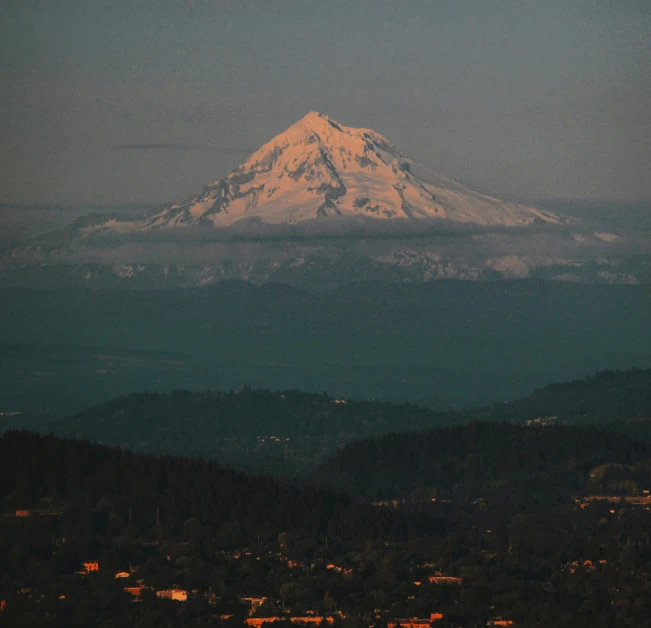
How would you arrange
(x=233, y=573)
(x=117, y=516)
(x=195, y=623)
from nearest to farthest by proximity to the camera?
1. (x=195, y=623)
2. (x=233, y=573)
3. (x=117, y=516)

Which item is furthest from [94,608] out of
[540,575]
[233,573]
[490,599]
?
[540,575]

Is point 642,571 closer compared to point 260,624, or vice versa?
point 260,624

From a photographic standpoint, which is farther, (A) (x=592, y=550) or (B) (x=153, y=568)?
(A) (x=592, y=550)

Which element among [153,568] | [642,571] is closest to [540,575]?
[642,571]

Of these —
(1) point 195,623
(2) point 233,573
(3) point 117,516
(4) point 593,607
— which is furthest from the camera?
(3) point 117,516

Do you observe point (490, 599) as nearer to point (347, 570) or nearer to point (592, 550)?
point (347, 570)

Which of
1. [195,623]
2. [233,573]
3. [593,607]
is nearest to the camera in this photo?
[195,623]

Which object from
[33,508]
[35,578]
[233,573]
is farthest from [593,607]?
[33,508]

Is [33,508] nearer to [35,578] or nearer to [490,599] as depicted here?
[35,578]
